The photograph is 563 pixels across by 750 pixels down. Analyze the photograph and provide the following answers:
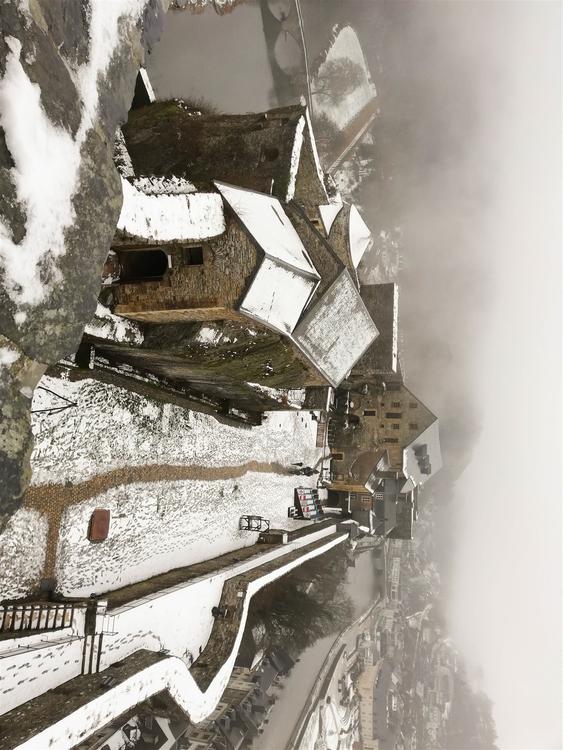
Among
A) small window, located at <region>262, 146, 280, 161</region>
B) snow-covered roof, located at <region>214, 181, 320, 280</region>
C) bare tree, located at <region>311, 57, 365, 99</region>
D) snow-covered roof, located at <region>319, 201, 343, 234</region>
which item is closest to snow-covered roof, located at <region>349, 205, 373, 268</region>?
snow-covered roof, located at <region>319, 201, 343, 234</region>

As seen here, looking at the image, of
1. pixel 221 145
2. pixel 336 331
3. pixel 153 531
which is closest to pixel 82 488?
pixel 153 531

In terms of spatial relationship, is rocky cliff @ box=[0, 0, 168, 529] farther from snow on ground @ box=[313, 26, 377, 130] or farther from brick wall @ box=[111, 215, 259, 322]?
snow on ground @ box=[313, 26, 377, 130]

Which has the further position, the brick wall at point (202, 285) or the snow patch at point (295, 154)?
the snow patch at point (295, 154)

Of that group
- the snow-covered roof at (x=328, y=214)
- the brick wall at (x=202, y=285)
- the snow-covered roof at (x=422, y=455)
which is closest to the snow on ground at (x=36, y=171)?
the brick wall at (x=202, y=285)

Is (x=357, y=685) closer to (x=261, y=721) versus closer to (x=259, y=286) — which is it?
(x=261, y=721)

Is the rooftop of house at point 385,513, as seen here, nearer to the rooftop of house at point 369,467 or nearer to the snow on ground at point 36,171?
the rooftop of house at point 369,467

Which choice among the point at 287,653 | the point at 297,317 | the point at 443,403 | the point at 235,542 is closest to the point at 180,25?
the point at 297,317
